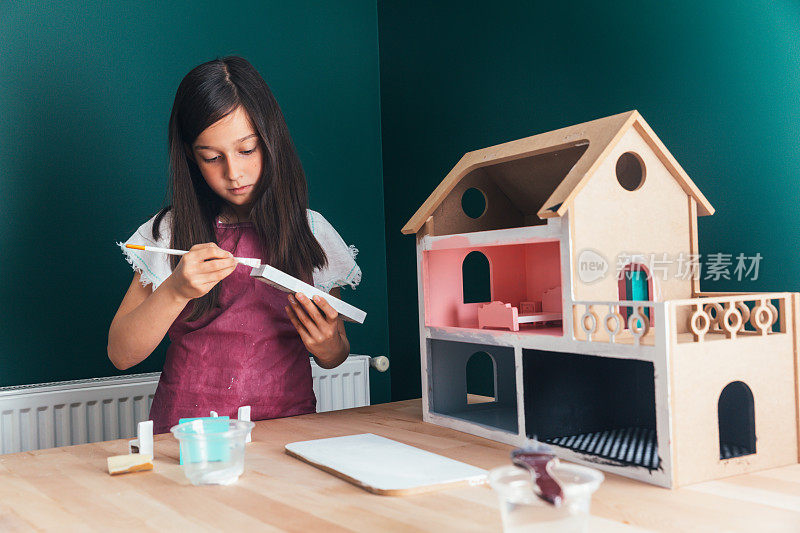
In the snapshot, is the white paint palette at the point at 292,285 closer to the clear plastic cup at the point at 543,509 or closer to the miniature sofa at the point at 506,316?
the miniature sofa at the point at 506,316

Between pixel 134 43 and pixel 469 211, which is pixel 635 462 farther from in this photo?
pixel 134 43

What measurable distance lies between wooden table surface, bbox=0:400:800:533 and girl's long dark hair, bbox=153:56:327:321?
1.79 feet

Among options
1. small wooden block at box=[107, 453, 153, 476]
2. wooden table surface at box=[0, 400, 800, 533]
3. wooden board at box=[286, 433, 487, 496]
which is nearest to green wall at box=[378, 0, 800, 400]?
wooden table surface at box=[0, 400, 800, 533]

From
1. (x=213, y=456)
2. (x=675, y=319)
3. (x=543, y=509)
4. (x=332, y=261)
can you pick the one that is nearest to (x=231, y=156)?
(x=332, y=261)

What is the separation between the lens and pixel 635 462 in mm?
833

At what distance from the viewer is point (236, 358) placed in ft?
4.71

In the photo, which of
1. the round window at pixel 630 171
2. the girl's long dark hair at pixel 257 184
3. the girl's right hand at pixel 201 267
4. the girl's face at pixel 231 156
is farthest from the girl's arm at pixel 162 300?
the round window at pixel 630 171

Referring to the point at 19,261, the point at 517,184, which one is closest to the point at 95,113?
the point at 19,261

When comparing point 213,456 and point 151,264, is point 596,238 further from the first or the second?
point 151,264

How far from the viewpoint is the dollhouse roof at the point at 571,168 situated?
932 mm

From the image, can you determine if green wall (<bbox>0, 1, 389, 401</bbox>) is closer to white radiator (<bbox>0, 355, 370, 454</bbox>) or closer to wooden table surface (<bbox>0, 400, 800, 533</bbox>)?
white radiator (<bbox>0, 355, 370, 454</bbox>)

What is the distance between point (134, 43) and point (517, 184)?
1212 millimetres

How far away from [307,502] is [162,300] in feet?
2.05

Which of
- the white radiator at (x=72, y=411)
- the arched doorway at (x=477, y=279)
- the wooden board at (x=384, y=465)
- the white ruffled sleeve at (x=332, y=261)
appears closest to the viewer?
the wooden board at (x=384, y=465)
